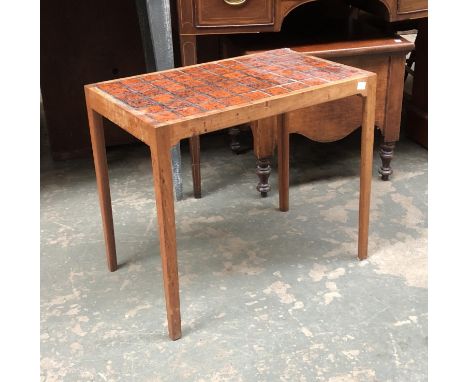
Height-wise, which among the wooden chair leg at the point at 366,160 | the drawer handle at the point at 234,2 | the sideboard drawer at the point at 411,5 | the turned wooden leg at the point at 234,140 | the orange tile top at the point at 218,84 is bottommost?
the turned wooden leg at the point at 234,140

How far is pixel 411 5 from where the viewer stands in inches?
75.9

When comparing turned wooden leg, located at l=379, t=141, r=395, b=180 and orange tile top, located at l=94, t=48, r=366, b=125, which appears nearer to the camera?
orange tile top, located at l=94, t=48, r=366, b=125

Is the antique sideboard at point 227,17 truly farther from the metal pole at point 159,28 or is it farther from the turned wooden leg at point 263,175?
the turned wooden leg at point 263,175

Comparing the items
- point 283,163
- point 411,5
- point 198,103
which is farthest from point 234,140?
point 198,103

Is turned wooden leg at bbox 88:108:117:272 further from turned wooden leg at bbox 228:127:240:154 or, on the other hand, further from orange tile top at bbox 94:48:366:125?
turned wooden leg at bbox 228:127:240:154

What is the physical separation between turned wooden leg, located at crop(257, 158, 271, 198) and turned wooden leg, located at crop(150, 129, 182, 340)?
703 millimetres

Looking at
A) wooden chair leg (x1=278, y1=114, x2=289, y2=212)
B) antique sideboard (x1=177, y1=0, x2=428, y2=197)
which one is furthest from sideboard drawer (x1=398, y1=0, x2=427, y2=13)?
wooden chair leg (x1=278, y1=114, x2=289, y2=212)

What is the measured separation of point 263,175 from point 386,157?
424 millimetres

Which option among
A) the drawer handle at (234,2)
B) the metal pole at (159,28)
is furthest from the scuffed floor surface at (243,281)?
the drawer handle at (234,2)

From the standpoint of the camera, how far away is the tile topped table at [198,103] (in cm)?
123

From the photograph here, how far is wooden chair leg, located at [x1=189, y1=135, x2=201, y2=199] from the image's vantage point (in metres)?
1.95

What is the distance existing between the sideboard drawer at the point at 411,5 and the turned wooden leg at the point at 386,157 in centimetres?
42

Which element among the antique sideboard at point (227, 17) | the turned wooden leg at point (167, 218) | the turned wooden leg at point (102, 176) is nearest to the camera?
the turned wooden leg at point (167, 218)

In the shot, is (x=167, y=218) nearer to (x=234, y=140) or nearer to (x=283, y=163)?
(x=283, y=163)
